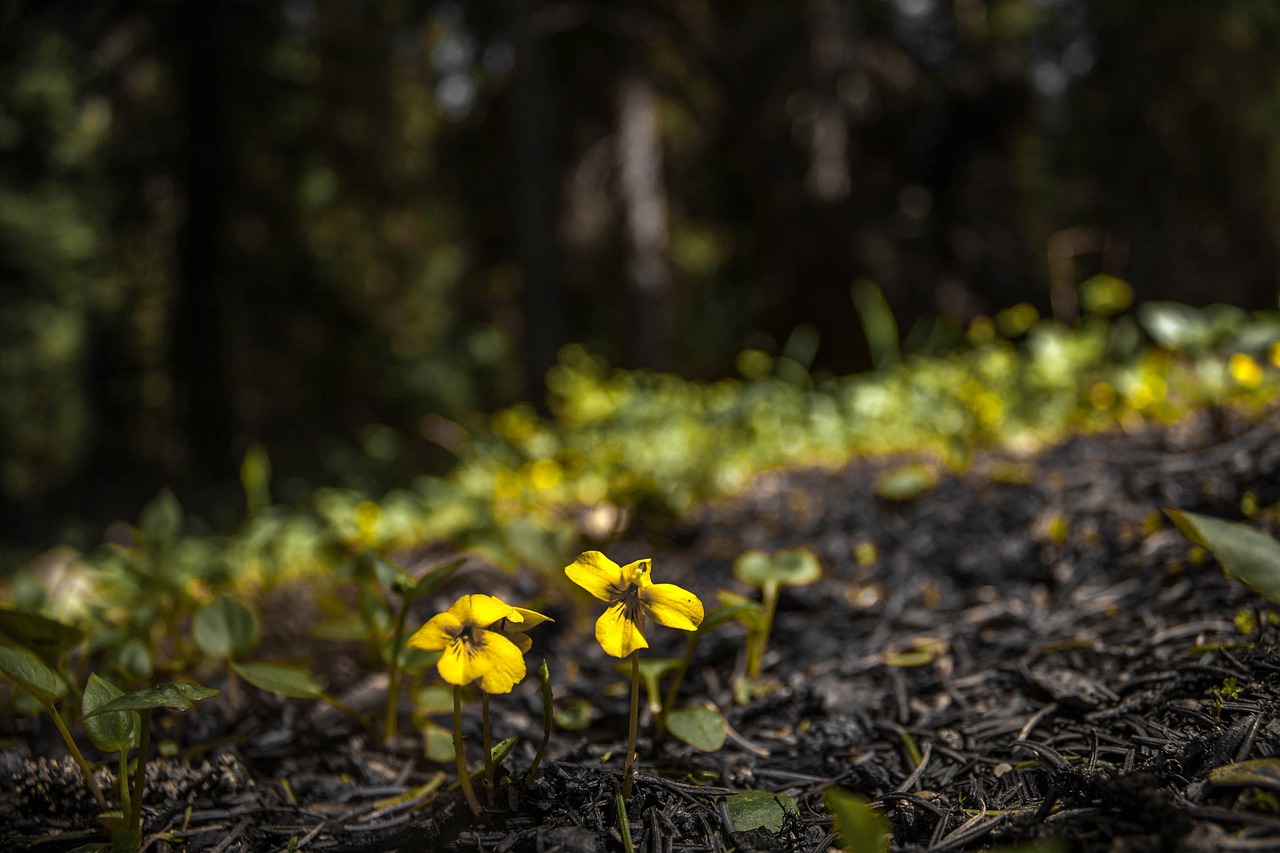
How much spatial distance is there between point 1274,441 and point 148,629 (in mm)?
2353

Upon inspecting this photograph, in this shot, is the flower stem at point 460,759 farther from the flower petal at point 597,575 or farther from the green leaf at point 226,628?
the green leaf at point 226,628

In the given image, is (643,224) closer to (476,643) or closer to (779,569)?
(779,569)

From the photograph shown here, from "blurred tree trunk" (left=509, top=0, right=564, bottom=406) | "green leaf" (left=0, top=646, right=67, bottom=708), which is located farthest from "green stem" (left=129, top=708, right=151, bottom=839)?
"blurred tree trunk" (left=509, top=0, right=564, bottom=406)

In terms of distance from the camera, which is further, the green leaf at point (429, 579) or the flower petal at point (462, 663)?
the green leaf at point (429, 579)

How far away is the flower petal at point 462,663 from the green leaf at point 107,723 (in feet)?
1.48

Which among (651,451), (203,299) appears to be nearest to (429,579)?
(651,451)

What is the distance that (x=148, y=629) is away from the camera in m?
1.48

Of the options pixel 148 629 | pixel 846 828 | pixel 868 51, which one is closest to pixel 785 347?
pixel 868 51

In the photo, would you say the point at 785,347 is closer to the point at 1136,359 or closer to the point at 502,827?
the point at 1136,359

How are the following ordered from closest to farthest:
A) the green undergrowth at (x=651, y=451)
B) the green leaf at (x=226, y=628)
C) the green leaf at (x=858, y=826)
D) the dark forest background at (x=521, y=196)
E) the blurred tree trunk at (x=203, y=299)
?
the green leaf at (x=858, y=826) → the green leaf at (x=226, y=628) → the green undergrowth at (x=651, y=451) → the dark forest background at (x=521, y=196) → the blurred tree trunk at (x=203, y=299)

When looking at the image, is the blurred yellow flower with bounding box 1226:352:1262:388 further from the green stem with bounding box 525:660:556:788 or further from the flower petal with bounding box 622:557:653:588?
the green stem with bounding box 525:660:556:788

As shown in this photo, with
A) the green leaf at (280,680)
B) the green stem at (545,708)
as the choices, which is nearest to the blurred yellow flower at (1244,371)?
the green stem at (545,708)

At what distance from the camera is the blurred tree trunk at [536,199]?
5340mm

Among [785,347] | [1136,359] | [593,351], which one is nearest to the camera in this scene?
[1136,359]
